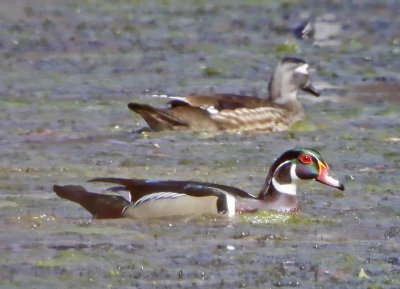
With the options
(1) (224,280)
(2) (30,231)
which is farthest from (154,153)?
(1) (224,280)

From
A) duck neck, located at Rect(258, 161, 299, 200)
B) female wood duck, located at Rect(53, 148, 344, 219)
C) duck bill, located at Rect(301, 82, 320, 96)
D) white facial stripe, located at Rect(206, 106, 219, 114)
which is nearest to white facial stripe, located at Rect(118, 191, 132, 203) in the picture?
female wood duck, located at Rect(53, 148, 344, 219)

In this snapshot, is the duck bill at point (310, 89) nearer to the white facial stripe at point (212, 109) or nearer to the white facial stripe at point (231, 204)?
the white facial stripe at point (212, 109)

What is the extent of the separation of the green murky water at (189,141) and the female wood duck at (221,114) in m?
0.18

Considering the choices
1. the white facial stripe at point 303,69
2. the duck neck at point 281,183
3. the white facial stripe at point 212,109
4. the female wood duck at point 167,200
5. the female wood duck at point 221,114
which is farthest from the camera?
the white facial stripe at point 303,69

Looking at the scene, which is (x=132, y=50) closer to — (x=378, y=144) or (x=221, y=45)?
(x=221, y=45)

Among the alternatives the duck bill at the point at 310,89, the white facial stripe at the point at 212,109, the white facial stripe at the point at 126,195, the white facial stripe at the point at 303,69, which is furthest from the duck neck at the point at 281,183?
the duck bill at the point at 310,89

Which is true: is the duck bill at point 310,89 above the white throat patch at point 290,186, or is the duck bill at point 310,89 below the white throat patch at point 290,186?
above

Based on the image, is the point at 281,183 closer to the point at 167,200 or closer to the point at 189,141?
the point at 167,200

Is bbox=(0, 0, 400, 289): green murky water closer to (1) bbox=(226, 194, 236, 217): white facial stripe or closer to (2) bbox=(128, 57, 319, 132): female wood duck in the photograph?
(1) bbox=(226, 194, 236, 217): white facial stripe

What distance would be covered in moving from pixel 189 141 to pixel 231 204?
3119mm

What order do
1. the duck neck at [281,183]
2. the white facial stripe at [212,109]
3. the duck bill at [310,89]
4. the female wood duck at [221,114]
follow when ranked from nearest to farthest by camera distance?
the duck neck at [281,183], the female wood duck at [221,114], the white facial stripe at [212,109], the duck bill at [310,89]

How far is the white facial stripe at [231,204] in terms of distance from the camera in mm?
8883

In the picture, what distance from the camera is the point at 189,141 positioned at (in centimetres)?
1198

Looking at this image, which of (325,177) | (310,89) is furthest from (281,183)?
(310,89)
